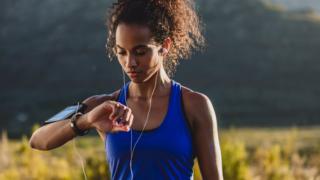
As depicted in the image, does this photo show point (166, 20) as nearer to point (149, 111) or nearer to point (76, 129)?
point (149, 111)

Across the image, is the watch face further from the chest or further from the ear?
the ear

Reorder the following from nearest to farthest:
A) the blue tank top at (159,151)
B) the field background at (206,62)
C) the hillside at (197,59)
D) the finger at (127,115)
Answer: the finger at (127,115)
the blue tank top at (159,151)
the field background at (206,62)
the hillside at (197,59)

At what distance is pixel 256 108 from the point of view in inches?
1350

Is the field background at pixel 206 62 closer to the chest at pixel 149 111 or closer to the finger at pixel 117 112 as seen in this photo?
the chest at pixel 149 111

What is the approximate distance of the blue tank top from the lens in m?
2.13

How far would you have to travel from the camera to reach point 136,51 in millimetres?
2146

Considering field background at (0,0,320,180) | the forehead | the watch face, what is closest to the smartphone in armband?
the watch face

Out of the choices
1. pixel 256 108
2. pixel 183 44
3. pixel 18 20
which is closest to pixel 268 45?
pixel 256 108

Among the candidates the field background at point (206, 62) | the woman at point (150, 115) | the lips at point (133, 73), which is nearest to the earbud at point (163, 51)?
the woman at point (150, 115)

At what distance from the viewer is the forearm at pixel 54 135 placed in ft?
7.23

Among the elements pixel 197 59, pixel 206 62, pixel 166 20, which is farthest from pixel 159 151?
pixel 197 59

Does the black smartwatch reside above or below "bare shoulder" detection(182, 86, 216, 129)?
below

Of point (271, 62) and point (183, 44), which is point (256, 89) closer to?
point (271, 62)

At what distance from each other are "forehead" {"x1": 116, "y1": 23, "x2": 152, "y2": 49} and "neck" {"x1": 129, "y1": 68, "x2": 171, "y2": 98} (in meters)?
0.13
